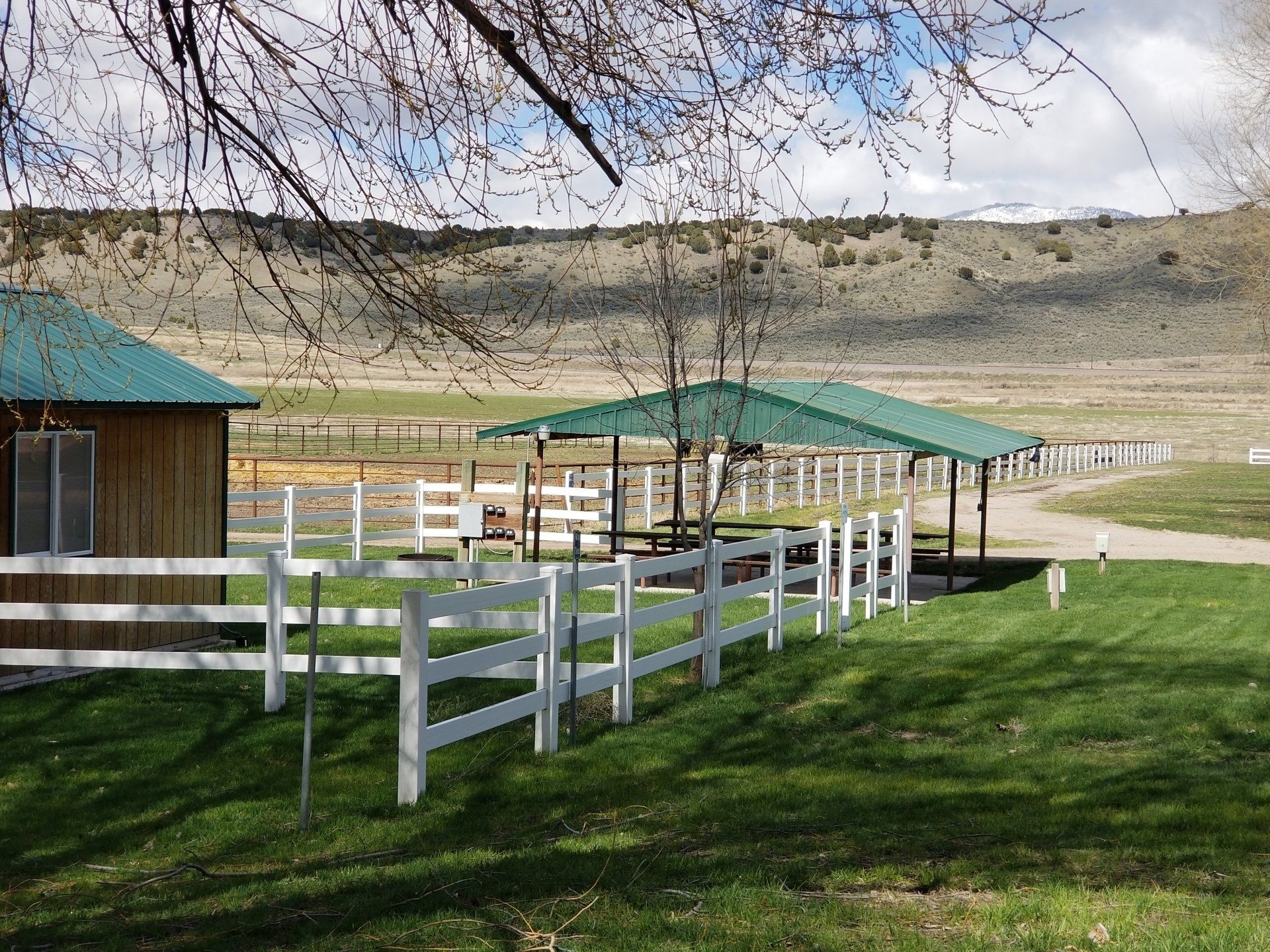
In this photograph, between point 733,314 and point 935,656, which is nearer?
point 733,314

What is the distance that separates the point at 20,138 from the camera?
597cm

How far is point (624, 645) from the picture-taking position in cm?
998

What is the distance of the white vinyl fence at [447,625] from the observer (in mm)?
7562

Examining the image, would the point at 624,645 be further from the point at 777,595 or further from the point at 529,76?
the point at 529,76

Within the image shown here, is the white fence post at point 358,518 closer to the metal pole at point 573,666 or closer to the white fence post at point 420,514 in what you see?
the white fence post at point 420,514

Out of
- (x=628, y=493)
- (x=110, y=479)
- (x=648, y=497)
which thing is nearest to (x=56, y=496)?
(x=110, y=479)

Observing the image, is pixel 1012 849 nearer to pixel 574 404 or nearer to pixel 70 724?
pixel 70 724

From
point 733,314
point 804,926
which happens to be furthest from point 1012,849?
point 733,314

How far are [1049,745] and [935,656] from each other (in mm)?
3573

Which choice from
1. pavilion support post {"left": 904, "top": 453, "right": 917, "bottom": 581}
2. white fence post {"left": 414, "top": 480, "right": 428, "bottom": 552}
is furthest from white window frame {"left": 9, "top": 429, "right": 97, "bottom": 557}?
white fence post {"left": 414, "top": 480, "right": 428, "bottom": 552}

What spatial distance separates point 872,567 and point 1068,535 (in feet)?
47.6

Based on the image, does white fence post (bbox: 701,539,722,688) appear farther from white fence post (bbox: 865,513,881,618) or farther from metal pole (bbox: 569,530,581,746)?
white fence post (bbox: 865,513,881,618)

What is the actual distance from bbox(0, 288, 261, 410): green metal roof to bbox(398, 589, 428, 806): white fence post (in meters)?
4.48

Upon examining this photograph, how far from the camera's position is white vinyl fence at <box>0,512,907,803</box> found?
24.8ft
